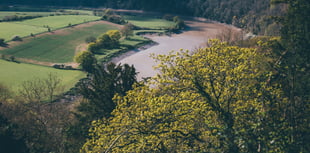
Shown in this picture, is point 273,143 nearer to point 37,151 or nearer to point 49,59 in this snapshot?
point 37,151

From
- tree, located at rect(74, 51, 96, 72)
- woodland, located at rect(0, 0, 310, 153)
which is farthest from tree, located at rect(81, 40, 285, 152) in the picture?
tree, located at rect(74, 51, 96, 72)


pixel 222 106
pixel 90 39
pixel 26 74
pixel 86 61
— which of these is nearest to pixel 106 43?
pixel 90 39

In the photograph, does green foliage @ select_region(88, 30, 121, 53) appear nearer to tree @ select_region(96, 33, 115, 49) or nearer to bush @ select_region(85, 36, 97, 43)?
tree @ select_region(96, 33, 115, 49)

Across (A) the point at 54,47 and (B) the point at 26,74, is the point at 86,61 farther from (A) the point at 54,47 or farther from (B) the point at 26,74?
(A) the point at 54,47

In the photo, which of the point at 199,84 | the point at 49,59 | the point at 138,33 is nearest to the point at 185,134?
the point at 199,84

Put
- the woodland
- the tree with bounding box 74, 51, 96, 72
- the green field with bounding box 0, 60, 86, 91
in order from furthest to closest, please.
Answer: the tree with bounding box 74, 51, 96, 72 < the green field with bounding box 0, 60, 86, 91 < the woodland

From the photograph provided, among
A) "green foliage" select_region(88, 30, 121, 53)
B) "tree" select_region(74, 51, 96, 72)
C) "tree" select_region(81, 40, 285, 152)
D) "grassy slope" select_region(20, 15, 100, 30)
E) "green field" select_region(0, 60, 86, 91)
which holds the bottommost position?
"green field" select_region(0, 60, 86, 91)

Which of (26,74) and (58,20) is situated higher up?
(58,20)
